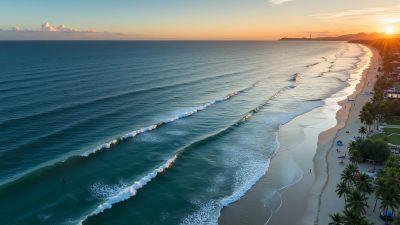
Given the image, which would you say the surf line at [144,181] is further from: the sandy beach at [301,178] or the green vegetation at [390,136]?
the green vegetation at [390,136]

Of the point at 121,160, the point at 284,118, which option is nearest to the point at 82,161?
the point at 121,160

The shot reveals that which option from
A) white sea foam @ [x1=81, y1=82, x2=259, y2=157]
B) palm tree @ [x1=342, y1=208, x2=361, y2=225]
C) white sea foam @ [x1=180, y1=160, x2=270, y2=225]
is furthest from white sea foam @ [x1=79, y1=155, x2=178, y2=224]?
palm tree @ [x1=342, y1=208, x2=361, y2=225]

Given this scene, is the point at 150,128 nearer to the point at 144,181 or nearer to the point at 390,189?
the point at 144,181

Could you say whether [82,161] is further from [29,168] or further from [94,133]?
[94,133]

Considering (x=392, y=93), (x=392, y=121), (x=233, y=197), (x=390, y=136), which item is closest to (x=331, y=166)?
(x=390, y=136)

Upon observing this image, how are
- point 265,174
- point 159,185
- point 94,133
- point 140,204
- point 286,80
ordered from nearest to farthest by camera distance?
point 140,204
point 159,185
point 265,174
point 94,133
point 286,80

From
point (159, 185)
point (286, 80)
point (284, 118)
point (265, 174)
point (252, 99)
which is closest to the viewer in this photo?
point (159, 185)

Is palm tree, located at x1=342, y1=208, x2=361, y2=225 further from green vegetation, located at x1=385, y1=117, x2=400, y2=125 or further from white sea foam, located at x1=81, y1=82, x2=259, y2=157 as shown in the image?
green vegetation, located at x1=385, y1=117, x2=400, y2=125

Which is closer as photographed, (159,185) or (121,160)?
(159,185)
